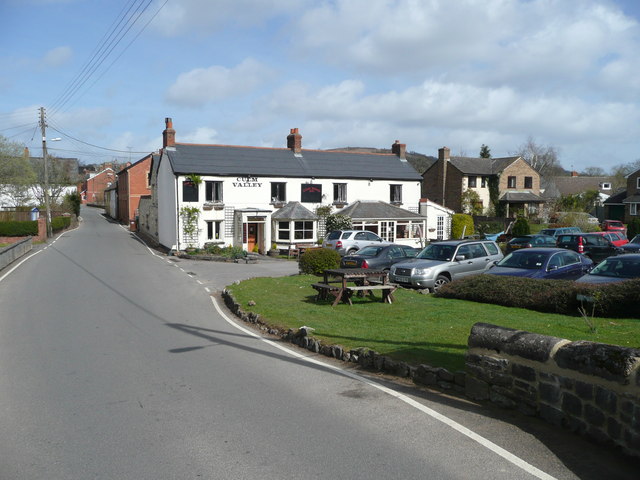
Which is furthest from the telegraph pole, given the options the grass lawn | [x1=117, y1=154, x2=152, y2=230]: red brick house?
the grass lawn

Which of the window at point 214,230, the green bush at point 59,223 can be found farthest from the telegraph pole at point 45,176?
the window at point 214,230

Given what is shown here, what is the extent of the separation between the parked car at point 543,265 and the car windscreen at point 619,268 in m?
1.66

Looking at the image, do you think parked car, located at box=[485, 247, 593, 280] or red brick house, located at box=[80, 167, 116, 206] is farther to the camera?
red brick house, located at box=[80, 167, 116, 206]

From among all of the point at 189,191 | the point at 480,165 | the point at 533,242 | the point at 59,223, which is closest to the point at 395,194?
the point at 533,242

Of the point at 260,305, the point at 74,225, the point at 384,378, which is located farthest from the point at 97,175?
the point at 384,378

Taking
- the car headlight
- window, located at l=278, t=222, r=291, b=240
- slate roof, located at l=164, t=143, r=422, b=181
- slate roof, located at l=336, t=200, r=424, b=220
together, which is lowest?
the car headlight

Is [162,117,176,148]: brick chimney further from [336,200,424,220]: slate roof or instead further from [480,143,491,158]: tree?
[480,143,491,158]: tree

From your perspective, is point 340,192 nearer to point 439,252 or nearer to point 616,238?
point 616,238

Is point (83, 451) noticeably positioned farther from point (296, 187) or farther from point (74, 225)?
point (74, 225)

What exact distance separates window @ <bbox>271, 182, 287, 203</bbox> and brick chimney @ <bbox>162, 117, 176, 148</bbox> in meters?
7.32

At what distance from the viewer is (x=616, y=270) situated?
14.5 metres

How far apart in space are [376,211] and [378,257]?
18786mm

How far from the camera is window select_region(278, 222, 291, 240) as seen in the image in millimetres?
37969

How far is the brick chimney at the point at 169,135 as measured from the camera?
125 feet
